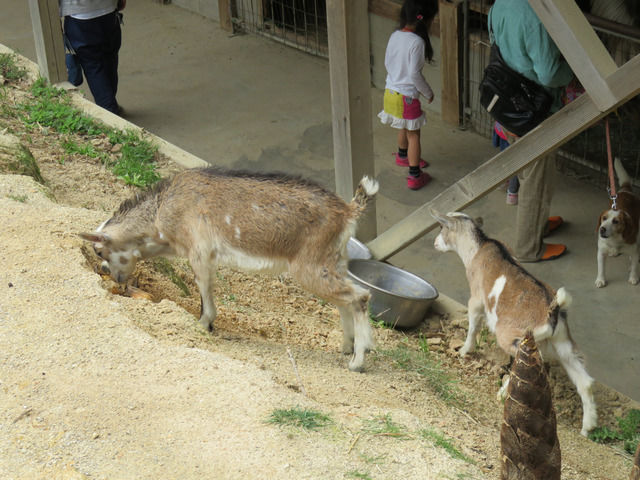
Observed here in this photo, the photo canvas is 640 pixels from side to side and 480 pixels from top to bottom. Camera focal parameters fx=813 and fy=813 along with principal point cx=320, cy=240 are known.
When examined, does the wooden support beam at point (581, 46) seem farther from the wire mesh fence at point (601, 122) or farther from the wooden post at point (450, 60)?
the wooden post at point (450, 60)

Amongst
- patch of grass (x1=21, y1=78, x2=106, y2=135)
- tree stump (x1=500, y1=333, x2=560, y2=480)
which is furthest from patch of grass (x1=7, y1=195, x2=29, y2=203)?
tree stump (x1=500, y1=333, x2=560, y2=480)

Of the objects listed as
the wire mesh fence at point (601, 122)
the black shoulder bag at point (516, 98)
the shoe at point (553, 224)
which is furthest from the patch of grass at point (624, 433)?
the wire mesh fence at point (601, 122)

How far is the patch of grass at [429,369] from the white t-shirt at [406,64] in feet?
11.8

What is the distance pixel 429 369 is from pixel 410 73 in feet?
13.1

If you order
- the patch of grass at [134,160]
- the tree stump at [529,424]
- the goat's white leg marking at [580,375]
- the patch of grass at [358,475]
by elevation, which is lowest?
the goat's white leg marking at [580,375]

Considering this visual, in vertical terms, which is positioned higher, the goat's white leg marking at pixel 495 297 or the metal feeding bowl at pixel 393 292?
the goat's white leg marking at pixel 495 297

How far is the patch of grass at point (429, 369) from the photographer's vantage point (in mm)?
5656

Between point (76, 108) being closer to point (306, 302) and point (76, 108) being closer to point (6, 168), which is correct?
point (6, 168)

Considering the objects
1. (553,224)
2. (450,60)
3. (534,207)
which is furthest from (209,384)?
(450,60)

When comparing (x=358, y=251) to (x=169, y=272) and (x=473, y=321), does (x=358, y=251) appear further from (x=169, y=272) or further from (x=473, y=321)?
(x=169, y=272)

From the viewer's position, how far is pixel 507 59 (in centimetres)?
709

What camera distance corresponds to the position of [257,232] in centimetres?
534

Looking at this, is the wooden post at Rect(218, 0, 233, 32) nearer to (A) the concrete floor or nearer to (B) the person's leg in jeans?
(A) the concrete floor

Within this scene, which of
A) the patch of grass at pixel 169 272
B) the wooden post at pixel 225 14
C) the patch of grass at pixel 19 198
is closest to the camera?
the patch of grass at pixel 19 198
